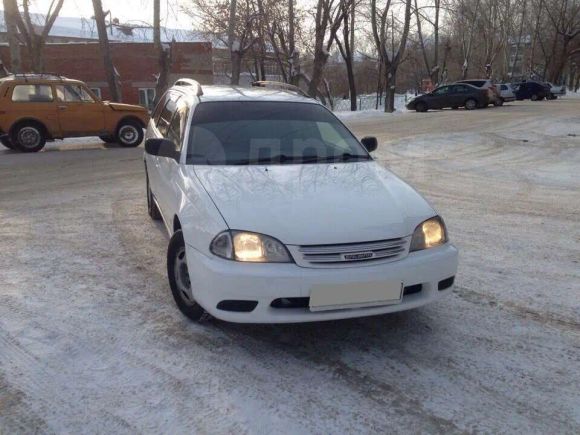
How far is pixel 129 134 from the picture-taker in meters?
14.4

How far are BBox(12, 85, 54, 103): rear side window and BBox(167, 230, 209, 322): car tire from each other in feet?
35.9

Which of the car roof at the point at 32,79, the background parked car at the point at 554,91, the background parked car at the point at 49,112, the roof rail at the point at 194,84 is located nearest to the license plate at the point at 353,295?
the roof rail at the point at 194,84

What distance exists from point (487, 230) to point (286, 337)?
334 centimetres

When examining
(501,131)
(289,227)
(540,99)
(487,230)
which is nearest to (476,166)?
(487,230)

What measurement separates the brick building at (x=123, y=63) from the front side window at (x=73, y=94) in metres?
20.7

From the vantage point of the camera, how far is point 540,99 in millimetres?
38938

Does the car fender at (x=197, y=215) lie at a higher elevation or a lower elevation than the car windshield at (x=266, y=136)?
lower

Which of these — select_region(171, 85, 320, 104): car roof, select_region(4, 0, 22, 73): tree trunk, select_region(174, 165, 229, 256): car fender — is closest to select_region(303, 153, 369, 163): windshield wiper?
select_region(171, 85, 320, 104): car roof

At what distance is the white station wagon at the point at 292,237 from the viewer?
3025 millimetres

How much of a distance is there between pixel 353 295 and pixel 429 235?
734mm

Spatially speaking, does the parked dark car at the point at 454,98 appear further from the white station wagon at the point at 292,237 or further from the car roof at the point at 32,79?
the white station wagon at the point at 292,237

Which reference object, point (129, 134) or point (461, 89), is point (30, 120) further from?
point (461, 89)

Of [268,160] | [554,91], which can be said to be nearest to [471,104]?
[554,91]

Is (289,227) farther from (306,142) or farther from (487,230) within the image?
(487,230)
